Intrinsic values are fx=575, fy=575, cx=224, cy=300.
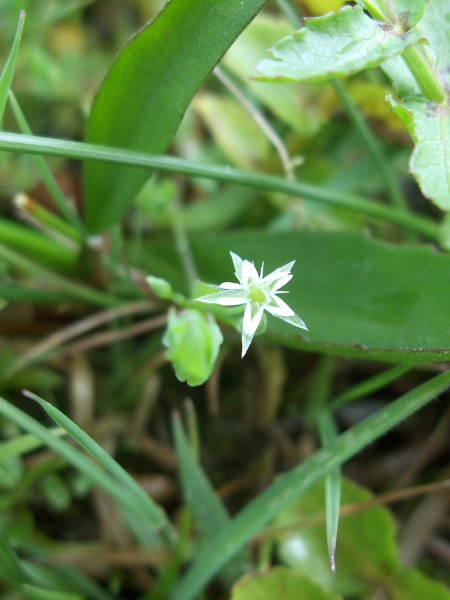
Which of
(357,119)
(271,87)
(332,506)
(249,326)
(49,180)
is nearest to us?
(249,326)

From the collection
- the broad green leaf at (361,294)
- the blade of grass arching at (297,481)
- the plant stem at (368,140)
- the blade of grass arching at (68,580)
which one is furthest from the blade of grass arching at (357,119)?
the blade of grass arching at (68,580)

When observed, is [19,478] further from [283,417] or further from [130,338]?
[283,417]

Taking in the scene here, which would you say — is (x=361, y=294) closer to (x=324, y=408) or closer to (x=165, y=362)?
(x=324, y=408)

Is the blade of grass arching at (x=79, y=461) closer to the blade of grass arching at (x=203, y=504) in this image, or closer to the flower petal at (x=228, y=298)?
the blade of grass arching at (x=203, y=504)

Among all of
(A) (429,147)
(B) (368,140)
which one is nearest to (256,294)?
(A) (429,147)

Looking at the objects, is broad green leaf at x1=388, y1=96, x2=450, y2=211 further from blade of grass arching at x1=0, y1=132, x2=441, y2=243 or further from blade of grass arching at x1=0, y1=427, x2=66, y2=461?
blade of grass arching at x1=0, y1=427, x2=66, y2=461

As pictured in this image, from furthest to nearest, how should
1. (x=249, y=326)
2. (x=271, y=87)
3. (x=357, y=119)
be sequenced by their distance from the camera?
1. (x=271, y=87)
2. (x=357, y=119)
3. (x=249, y=326)
